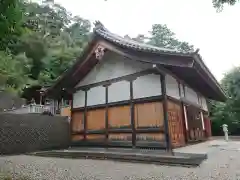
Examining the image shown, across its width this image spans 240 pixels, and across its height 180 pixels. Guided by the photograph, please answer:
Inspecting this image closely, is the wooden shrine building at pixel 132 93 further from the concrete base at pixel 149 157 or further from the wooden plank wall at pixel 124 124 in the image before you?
the concrete base at pixel 149 157

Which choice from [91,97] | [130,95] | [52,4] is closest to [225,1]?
[130,95]

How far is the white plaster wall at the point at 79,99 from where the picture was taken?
30.5 ft

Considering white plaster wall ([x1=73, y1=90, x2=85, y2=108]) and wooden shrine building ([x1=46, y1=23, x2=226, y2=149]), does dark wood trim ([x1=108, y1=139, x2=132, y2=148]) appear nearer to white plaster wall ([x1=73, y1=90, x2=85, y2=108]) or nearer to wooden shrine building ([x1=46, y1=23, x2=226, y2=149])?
wooden shrine building ([x1=46, y1=23, x2=226, y2=149])

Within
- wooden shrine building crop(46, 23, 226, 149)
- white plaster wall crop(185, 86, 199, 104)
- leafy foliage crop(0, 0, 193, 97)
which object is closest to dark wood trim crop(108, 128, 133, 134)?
wooden shrine building crop(46, 23, 226, 149)

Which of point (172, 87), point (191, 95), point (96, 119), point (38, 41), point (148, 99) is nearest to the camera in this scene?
point (148, 99)

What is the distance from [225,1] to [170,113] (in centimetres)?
397

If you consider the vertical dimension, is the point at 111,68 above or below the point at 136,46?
below

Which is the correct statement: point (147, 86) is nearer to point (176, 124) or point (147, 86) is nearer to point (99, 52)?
point (176, 124)

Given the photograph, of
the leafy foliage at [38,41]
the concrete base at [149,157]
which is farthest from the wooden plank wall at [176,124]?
the leafy foliage at [38,41]

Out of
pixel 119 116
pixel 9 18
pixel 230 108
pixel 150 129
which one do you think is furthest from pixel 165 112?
pixel 230 108

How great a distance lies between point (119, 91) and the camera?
314 inches

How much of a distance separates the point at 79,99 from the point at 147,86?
362 centimetres

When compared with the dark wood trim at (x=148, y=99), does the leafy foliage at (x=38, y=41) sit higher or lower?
higher

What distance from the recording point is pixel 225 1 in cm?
390
